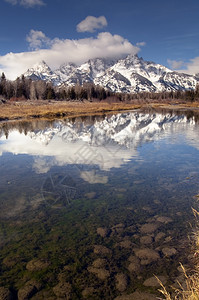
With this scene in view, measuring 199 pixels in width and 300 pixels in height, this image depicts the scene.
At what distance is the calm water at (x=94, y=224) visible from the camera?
4875mm

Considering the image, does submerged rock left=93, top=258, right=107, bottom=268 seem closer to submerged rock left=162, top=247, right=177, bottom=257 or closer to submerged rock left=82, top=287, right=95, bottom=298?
submerged rock left=82, top=287, right=95, bottom=298

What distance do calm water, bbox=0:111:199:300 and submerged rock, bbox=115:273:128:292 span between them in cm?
2

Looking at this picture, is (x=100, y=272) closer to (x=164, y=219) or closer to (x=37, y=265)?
(x=37, y=265)

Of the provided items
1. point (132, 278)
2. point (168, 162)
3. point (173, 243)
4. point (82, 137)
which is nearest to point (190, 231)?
point (173, 243)

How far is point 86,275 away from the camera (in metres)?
5.00

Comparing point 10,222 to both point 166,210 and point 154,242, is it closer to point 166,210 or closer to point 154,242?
point 154,242

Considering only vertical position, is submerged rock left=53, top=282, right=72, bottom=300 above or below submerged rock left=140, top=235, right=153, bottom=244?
below

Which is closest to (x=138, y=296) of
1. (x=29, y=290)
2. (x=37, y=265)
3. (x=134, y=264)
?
(x=134, y=264)

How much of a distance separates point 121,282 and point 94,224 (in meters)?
2.43

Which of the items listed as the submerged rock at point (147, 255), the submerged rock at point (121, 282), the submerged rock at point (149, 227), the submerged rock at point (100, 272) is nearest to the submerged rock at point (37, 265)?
the submerged rock at point (100, 272)

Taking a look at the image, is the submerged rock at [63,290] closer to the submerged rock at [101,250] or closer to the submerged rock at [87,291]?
the submerged rock at [87,291]

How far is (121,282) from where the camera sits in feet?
15.8

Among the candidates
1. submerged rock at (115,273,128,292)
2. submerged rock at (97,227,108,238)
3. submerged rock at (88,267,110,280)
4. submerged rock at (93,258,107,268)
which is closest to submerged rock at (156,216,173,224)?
submerged rock at (97,227,108,238)

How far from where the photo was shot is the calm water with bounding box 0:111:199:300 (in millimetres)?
4875
